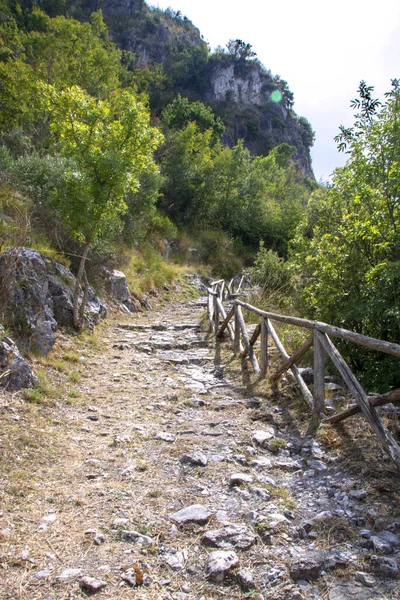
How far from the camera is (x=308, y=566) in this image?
2.37 metres

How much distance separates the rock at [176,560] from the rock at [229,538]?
0.18 meters

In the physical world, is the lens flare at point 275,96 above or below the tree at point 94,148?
above

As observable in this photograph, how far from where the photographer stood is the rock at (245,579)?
2.26 m

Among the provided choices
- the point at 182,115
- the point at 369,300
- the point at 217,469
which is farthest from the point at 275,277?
the point at 182,115

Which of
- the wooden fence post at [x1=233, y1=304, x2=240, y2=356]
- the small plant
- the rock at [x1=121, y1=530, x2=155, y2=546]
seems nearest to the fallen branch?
the small plant

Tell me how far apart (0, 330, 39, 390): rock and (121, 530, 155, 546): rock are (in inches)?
116

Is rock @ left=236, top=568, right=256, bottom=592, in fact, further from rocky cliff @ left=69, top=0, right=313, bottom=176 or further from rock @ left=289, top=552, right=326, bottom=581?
rocky cliff @ left=69, top=0, right=313, bottom=176

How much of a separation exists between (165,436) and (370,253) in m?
4.68

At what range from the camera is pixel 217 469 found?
3781mm

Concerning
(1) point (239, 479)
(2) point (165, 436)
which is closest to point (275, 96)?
(2) point (165, 436)

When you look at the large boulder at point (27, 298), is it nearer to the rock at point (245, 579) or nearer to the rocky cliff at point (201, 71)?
the rock at point (245, 579)

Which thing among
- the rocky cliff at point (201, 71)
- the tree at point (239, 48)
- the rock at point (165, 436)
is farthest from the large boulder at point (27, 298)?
the tree at point (239, 48)

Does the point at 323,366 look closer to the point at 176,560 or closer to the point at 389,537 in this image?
the point at 389,537

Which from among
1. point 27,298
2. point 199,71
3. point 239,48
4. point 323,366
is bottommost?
point 323,366
